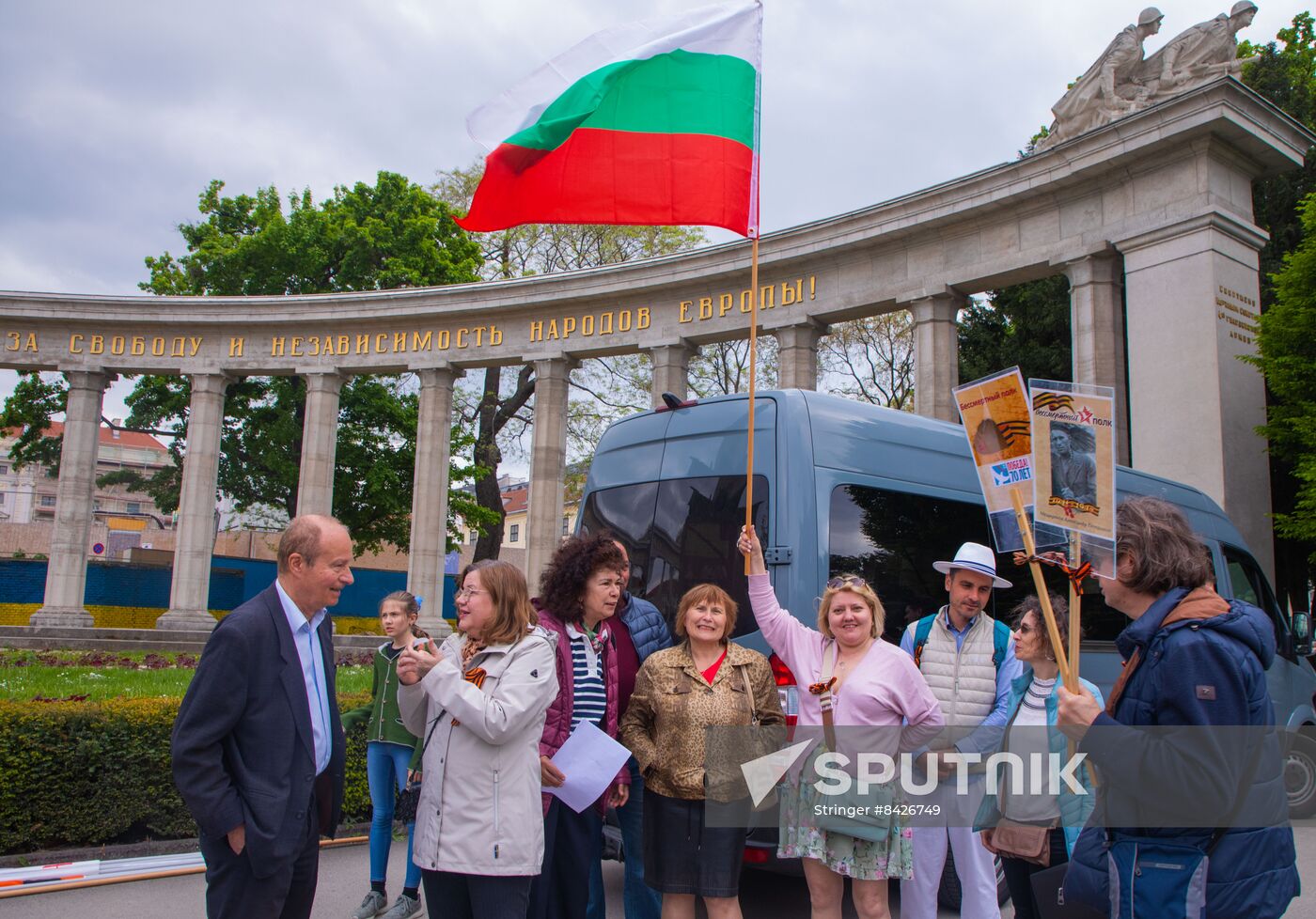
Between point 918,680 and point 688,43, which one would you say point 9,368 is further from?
point 918,680

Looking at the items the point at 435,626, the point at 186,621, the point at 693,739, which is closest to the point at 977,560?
the point at 693,739

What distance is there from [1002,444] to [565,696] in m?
2.41

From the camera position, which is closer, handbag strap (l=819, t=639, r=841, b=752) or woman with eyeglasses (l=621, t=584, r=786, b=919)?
handbag strap (l=819, t=639, r=841, b=752)

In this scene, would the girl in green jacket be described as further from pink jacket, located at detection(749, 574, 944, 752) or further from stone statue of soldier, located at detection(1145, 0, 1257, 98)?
stone statue of soldier, located at detection(1145, 0, 1257, 98)

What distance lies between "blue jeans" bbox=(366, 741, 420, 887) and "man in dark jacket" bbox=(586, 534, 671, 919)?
156 cm

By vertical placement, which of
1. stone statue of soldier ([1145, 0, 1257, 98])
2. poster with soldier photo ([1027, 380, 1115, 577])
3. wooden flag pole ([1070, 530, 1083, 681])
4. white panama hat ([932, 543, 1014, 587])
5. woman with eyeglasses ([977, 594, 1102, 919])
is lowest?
woman with eyeglasses ([977, 594, 1102, 919])

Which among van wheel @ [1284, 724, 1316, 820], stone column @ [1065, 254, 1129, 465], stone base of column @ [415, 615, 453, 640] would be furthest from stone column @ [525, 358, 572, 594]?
van wheel @ [1284, 724, 1316, 820]

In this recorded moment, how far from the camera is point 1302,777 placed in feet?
31.8

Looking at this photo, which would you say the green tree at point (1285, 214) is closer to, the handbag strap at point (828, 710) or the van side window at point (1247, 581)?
the van side window at point (1247, 581)

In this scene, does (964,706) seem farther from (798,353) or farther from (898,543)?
(798,353)

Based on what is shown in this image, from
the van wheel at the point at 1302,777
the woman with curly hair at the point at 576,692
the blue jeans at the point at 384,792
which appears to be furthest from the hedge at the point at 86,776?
the van wheel at the point at 1302,777

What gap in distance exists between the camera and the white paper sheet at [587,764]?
4.62 metres

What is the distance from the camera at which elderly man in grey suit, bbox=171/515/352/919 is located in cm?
359

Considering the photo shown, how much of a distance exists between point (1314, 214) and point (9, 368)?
3155 cm
